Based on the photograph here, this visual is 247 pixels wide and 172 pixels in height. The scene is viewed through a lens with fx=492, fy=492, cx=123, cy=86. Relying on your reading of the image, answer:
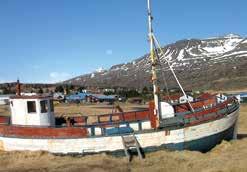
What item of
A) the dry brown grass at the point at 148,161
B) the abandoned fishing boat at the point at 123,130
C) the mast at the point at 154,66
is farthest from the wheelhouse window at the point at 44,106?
the mast at the point at 154,66

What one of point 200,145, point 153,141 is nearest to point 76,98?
point 153,141

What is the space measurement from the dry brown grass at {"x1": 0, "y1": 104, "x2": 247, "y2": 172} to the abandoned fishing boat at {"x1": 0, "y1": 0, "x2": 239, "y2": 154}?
1.54ft

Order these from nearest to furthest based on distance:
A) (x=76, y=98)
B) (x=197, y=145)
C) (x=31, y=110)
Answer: (x=197, y=145) → (x=31, y=110) → (x=76, y=98)

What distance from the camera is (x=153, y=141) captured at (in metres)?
23.0

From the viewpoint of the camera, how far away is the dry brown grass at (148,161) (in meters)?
20.1

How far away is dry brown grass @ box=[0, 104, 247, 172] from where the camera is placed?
20062 millimetres

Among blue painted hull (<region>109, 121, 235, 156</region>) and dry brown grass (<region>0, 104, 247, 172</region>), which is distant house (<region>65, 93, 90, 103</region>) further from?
blue painted hull (<region>109, 121, 235, 156</region>)

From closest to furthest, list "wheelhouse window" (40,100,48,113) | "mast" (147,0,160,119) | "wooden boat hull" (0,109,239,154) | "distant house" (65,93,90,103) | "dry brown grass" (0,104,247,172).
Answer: "dry brown grass" (0,104,247,172)
"wooden boat hull" (0,109,239,154)
"mast" (147,0,160,119)
"wheelhouse window" (40,100,48,113)
"distant house" (65,93,90,103)

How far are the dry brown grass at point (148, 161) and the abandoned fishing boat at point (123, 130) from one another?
470 mm

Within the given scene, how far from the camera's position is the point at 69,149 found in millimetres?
23672

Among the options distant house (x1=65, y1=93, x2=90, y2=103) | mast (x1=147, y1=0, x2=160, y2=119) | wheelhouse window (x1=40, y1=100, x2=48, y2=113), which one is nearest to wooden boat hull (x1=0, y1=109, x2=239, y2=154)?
mast (x1=147, y1=0, x2=160, y2=119)

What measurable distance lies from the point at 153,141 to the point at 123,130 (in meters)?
1.56

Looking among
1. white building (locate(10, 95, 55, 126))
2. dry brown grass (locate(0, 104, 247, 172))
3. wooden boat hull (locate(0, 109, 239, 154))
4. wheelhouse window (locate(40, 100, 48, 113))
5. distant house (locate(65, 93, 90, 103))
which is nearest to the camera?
dry brown grass (locate(0, 104, 247, 172))

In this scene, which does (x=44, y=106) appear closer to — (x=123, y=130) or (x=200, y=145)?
(x=123, y=130)
